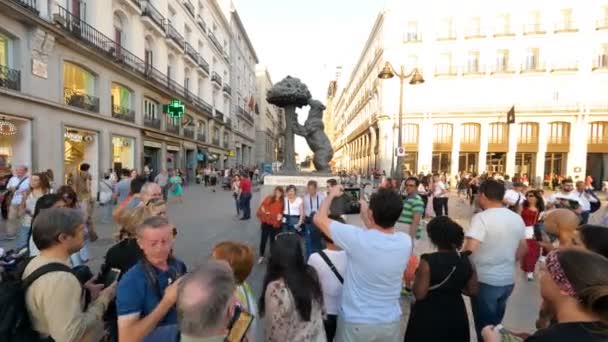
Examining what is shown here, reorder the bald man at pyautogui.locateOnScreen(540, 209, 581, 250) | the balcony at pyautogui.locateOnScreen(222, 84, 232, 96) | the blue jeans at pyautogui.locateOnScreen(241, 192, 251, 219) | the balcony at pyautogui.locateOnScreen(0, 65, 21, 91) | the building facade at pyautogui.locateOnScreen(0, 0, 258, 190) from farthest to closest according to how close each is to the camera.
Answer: the balcony at pyautogui.locateOnScreen(222, 84, 232, 96), the building facade at pyautogui.locateOnScreen(0, 0, 258, 190), the blue jeans at pyautogui.locateOnScreen(241, 192, 251, 219), the balcony at pyautogui.locateOnScreen(0, 65, 21, 91), the bald man at pyautogui.locateOnScreen(540, 209, 581, 250)

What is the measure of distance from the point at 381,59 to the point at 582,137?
2011 centimetres

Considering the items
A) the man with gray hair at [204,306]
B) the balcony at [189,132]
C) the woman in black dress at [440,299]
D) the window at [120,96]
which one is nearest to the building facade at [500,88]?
the balcony at [189,132]

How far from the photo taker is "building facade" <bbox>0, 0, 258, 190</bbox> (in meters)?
11.3

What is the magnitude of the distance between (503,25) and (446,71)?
254 inches

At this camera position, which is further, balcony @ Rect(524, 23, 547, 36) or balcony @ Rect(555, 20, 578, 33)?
balcony @ Rect(524, 23, 547, 36)

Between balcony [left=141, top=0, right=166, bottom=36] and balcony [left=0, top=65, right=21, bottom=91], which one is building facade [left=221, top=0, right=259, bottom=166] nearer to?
balcony [left=141, top=0, right=166, bottom=36]

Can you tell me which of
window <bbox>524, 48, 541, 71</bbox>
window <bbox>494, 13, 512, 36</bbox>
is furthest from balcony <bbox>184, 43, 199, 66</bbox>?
window <bbox>524, 48, 541, 71</bbox>

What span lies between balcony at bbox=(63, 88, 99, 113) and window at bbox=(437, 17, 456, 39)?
1196 inches

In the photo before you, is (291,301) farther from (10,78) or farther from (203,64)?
(203,64)

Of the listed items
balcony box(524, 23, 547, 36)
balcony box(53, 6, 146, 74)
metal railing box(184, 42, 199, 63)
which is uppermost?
balcony box(524, 23, 547, 36)

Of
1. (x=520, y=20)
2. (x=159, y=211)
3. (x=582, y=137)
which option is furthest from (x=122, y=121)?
(x=582, y=137)

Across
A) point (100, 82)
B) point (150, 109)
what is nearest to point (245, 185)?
point (100, 82)

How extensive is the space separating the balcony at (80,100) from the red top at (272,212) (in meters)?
12.7

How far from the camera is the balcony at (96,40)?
12969 millimetres
